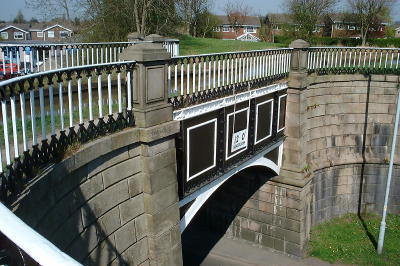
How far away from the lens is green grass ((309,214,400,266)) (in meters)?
13.1

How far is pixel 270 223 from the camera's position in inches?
531

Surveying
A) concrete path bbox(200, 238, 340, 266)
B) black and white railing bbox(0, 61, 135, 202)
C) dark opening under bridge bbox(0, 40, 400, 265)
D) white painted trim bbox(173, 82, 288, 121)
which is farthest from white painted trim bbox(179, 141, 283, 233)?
concrete path bbox(200, 238, 340, 266)

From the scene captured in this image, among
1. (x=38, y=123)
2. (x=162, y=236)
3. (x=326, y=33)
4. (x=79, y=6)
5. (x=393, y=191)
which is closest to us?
(x=38, y=123)

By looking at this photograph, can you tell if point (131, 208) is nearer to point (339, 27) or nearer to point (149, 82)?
point (149, 82)

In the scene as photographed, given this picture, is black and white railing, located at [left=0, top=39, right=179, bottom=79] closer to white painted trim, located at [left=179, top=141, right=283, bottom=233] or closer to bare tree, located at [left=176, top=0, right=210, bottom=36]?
white painted trim, located at [left=179, top=141, right=283, bottom=233]

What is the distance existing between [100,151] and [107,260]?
1654 mm

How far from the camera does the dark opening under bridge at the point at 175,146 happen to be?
14.6 ft

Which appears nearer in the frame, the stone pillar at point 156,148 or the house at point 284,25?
the stone pillar at point 156,148

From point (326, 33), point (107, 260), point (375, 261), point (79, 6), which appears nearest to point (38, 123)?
point (107, 260)

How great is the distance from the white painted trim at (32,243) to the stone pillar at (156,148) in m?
4.83

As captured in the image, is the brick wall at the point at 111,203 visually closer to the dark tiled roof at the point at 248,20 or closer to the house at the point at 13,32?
the house at the point at 13,32

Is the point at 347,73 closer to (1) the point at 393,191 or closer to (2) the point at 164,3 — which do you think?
(1) the point at 393,191

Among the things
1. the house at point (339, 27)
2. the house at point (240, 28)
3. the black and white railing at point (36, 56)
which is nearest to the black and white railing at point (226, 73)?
the black and white railing at point (36, 56)

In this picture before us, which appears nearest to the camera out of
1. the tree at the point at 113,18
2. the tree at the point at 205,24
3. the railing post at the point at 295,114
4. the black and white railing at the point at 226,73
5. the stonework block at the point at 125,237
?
the stonework block at the point at 125,237
